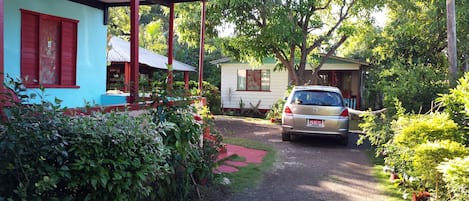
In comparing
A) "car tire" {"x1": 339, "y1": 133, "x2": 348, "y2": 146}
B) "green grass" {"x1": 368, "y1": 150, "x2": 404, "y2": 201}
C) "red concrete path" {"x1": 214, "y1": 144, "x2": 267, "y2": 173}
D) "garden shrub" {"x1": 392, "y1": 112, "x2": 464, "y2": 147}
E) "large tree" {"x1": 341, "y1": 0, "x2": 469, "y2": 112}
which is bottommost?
"green grass" {"x1": 368, "y1": 150, "x2": 404, "y2": 201}


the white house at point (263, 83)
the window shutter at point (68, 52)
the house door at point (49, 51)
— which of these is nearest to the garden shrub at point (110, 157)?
the house door at point (49, 51)

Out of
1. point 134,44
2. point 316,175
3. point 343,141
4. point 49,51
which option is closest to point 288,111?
point 343,141

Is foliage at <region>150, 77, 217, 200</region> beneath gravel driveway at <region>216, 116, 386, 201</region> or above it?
above

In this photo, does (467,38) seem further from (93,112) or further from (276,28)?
(93,112)

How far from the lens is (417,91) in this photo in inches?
370

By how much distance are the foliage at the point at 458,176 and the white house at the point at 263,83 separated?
1793 cm

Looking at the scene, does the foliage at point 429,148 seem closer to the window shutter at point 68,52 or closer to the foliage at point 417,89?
the foliage at point 417,89

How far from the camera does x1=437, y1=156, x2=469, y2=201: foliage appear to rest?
4607 mm

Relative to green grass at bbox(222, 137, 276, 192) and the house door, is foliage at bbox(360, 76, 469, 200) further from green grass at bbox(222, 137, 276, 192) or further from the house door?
the house door

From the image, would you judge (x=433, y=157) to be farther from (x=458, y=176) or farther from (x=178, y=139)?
(x=178, y=139)

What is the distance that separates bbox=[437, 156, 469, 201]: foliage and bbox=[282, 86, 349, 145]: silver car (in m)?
5.84

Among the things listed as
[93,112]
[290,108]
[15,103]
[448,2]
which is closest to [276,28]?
[290,108]

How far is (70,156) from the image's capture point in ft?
11.4

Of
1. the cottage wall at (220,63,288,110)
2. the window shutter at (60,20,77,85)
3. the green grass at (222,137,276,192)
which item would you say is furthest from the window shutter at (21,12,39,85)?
the cottage wall at (220,63,288,110)
